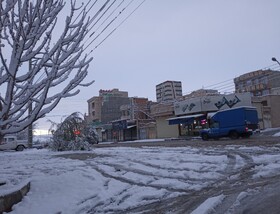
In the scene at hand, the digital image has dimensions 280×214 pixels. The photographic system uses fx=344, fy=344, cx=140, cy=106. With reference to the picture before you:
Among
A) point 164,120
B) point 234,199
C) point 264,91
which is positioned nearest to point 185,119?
point 164,120

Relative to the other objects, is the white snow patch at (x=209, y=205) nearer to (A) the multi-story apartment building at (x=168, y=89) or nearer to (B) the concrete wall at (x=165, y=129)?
(B) the concrete wall at (x=165, y=129)

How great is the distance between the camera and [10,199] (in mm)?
7547

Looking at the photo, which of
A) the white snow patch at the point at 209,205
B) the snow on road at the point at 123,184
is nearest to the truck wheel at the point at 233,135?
the snow on road at the point at 123,184

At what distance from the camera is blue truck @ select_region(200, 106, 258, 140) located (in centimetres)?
3300

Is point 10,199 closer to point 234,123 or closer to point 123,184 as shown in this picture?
point 123,184

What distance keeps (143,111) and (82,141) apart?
178 ft

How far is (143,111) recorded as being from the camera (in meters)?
80.1

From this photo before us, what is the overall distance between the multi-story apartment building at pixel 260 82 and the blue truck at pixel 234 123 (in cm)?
4627

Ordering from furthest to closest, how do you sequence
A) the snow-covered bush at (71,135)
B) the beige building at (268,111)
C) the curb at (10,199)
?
the beige building at (268,111), the snow-covered bush at (71,135), the curb at (10,199)

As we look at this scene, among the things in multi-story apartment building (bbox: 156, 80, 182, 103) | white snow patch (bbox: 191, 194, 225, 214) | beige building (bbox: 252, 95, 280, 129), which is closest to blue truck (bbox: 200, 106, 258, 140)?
beige building (bbox: 252, 95, 280, 129)

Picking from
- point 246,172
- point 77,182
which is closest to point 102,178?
point 77,182

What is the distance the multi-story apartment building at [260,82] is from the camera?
84375mm

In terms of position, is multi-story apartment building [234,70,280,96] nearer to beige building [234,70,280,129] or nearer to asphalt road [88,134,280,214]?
beige building [234,70,280,129]

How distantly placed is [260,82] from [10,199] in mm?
88219
